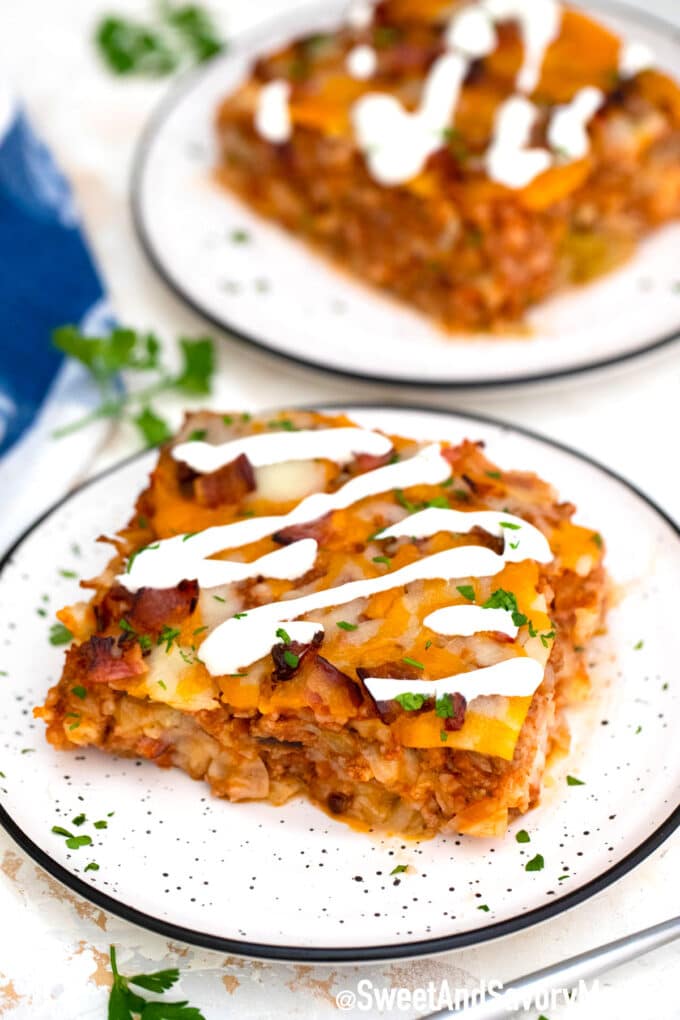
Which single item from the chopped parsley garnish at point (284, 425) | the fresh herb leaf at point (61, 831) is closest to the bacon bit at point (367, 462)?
the chopped parsley garnish at point (284, 425)

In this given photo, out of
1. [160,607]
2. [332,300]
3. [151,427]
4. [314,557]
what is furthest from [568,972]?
[332,300]

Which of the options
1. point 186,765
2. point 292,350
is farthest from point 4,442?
point 186,765

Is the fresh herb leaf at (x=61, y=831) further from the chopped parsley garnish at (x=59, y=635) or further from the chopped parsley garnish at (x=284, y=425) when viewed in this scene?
the chopped parsley garnish at (x=284, y=425)

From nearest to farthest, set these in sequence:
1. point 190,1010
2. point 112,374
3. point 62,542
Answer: point 190,1010
point 62,542
point 112,374

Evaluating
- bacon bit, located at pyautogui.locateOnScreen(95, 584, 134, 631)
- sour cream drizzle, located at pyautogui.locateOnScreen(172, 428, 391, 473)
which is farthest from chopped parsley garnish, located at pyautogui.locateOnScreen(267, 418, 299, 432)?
bacon bit, located at pyautogui.locateOnScreen(95, 584, 134, 631)

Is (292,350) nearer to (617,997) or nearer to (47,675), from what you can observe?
(47,675)

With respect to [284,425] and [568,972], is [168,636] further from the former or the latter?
[568,972]
